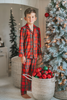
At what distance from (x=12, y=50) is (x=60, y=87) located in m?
1.86

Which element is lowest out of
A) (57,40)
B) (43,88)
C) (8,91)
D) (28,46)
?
(8,91)

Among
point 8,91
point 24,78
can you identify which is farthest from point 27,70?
point 8,91

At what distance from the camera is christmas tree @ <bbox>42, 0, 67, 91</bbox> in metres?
2.60

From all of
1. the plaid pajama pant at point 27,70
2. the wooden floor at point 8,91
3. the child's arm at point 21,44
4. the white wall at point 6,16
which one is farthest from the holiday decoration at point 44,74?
the white wall at point 6,16

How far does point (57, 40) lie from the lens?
265 cm

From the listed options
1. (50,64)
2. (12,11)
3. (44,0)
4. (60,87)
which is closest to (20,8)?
(12,11)

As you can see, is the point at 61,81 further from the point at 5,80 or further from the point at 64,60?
the point at 5,80

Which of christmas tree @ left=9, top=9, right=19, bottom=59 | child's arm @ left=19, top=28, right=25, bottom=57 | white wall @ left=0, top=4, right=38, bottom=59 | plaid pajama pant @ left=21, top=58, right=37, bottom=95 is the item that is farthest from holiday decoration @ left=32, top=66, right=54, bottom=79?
white wall @ left=0, top=4, right=38, bottom=59

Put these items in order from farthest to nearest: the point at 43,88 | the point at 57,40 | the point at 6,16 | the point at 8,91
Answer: the point at 6,16 < the point at 8,91 < the point at 57,40 < the point at 43,88

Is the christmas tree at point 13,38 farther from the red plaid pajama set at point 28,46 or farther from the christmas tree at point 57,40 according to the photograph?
the christmas tree at point 57,40

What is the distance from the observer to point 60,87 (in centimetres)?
277

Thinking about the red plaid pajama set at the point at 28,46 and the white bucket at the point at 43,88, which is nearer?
the white bucket at the point at 43,88

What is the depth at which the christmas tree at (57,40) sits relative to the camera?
2596 mm

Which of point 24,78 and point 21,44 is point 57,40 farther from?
point 24,78
